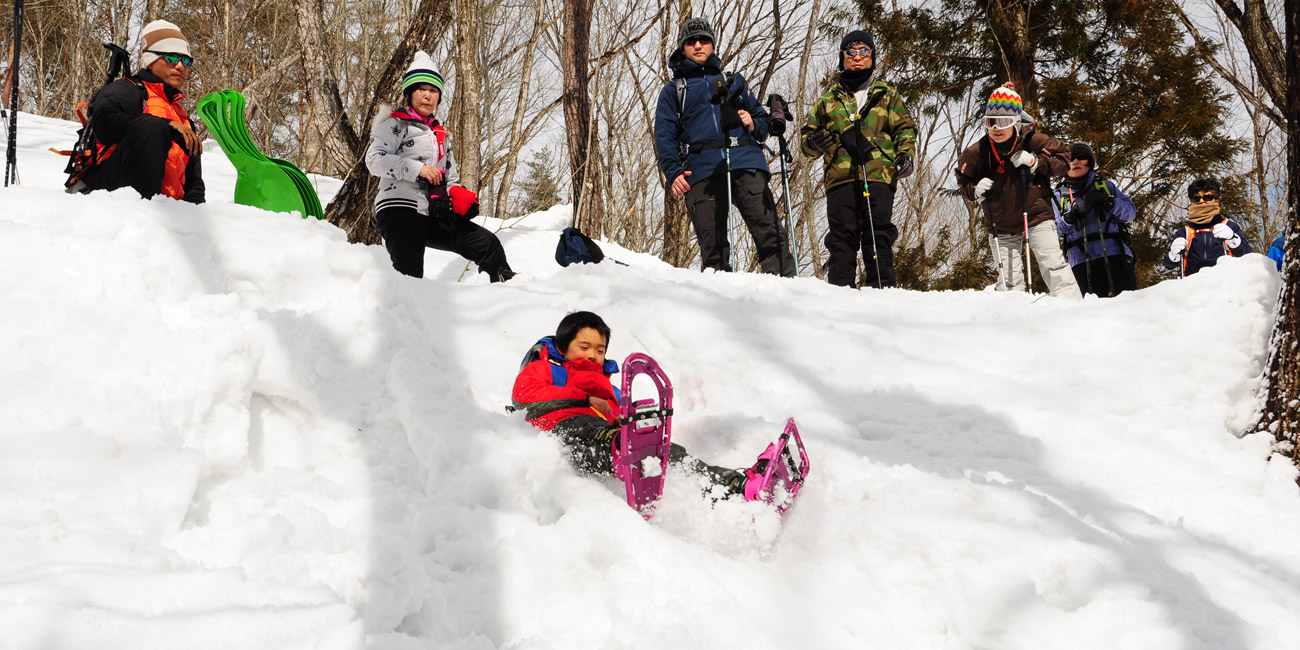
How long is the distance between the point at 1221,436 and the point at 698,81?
3613 mm

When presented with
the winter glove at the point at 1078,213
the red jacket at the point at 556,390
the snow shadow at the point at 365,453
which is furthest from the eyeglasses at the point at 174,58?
the winter glove at the point at 1078,213

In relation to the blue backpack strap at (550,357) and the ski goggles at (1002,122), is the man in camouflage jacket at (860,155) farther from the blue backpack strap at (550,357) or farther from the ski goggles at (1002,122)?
the blue backpack strap at (550,357)

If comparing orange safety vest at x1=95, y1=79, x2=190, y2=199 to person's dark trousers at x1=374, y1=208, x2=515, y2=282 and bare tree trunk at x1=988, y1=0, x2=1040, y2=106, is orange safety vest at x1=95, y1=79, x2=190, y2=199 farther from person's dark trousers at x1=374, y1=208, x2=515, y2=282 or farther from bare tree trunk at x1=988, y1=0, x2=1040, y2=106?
bare tree trunk at x1=988, y1=0, x2=1040, y2=106

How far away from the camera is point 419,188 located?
14.8 ft

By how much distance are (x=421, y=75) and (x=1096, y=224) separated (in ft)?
16.5

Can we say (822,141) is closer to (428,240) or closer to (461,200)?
(461,200)

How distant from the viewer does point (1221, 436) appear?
3.07 metres

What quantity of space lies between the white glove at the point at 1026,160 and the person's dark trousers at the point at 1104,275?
956 millimetres

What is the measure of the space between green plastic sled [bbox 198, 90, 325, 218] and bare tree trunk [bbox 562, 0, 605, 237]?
3.55m

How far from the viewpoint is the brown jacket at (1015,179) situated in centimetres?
565

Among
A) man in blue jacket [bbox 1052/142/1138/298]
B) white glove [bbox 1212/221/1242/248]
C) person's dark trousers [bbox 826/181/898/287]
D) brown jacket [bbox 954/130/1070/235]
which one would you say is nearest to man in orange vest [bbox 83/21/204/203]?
person's dark trousers [bbox 826/181/898/287]

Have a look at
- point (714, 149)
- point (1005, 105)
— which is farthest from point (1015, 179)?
point (714, 149)

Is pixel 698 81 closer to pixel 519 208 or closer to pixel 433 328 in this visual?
pixel 433 328

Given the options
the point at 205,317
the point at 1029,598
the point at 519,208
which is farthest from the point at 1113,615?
the point at 519,208
